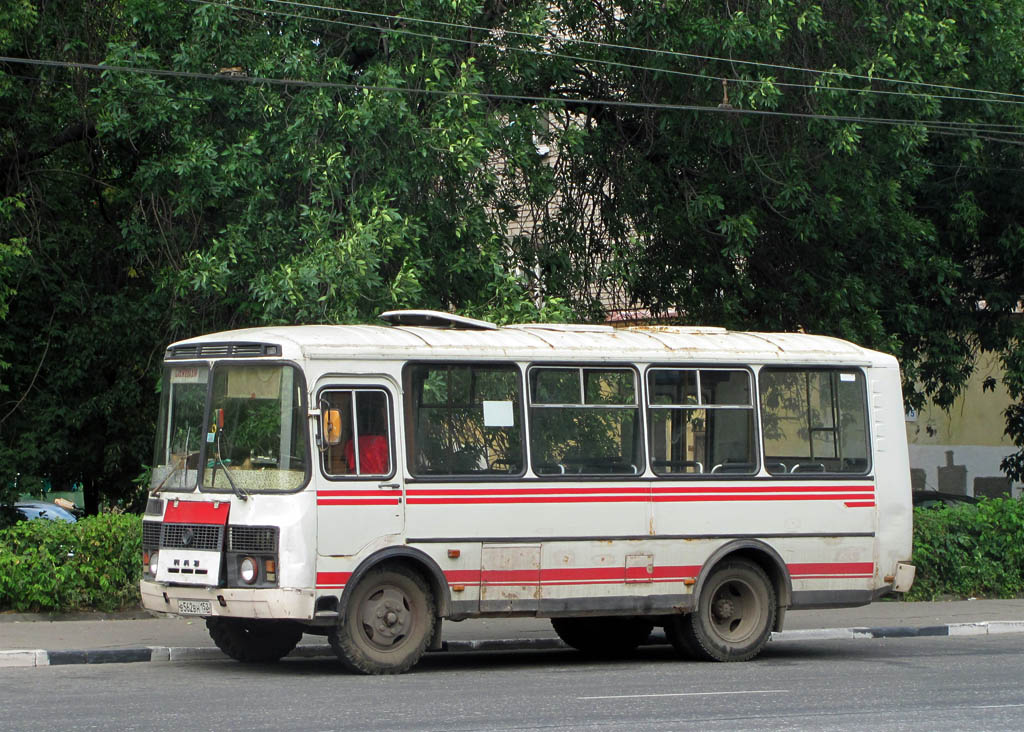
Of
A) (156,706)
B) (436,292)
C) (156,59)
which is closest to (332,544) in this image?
(156,706)

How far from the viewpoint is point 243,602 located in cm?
1238

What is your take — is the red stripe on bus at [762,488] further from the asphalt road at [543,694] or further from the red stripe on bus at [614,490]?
the asphalt road at [543,694]


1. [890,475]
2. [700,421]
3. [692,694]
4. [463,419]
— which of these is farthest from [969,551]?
[692,694]

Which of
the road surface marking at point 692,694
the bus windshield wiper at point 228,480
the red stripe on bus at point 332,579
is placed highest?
the bus windshield wiper at point 228,480

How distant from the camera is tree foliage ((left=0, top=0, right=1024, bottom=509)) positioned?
17.4 metres

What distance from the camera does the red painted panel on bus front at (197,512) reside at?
12.6m

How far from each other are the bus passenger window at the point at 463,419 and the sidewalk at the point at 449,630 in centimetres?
206

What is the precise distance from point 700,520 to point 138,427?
11572mm

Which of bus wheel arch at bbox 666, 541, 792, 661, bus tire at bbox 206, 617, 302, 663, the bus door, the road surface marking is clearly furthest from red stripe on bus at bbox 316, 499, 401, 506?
bus wheel arch at bbox 666, 541, 792, 661

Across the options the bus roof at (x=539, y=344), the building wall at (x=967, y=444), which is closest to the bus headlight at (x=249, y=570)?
the bus roof at (x=539, y=344)

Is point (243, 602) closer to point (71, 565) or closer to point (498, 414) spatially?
point (498, 414)

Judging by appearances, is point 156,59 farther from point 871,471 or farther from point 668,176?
point 871,471

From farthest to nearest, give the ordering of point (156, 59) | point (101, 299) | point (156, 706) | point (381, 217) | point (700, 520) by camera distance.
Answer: point (101, 299)
point (156, 59)
point (381, 217)
point (700, 520)
point (156, 706)

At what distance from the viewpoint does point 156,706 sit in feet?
35.0
